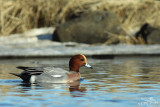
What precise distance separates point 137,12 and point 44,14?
4.08 meters

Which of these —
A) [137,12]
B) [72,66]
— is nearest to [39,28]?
[137,12]

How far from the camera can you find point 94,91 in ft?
27.0

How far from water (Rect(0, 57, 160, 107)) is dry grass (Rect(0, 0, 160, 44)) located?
887 cm

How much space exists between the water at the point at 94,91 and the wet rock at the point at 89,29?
7769 mm

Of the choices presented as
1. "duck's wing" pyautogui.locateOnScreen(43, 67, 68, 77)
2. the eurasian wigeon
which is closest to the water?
the eurasian wigeon

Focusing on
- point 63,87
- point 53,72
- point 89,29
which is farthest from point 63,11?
point 63,87

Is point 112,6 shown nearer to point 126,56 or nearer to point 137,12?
point 137,12

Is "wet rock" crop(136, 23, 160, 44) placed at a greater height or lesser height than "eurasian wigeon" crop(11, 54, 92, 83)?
greater

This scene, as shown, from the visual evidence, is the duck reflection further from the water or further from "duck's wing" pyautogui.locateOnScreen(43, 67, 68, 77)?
"duck's wing" pyautogui.locateOnScreen(43, 67, 68, 77)

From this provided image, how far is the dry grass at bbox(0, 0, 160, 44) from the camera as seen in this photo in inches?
819

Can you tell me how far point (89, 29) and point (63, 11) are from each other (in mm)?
1582

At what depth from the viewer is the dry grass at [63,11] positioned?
68.3ft

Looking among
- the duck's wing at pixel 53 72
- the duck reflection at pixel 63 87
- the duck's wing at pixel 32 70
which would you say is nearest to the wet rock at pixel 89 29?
the duck's wing at pixel 53 72

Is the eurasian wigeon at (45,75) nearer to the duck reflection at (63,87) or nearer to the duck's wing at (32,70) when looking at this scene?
the duck's wing at (32,70)
